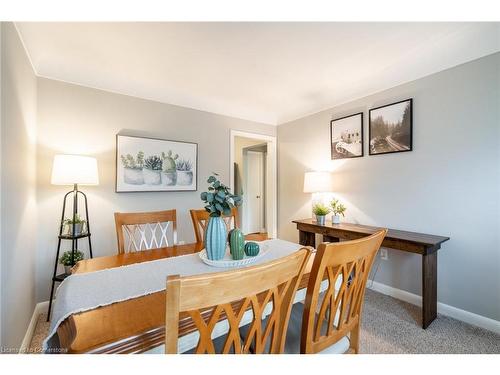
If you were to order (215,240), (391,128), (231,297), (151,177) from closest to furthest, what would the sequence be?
(231,297)
(215,240)
(391,128)
(151,177)

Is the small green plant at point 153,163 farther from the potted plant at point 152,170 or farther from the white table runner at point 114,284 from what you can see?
the white table runner at point 114,284

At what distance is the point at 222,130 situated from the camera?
3244mm

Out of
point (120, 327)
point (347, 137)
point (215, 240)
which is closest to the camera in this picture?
point (120, 327)

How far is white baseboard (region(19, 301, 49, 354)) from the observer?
1.53 metres

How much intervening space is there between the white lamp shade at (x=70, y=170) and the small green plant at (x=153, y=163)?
2.28ft

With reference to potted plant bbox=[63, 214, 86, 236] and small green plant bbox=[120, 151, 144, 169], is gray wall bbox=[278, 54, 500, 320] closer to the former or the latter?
small green plant bbox=[120, 151, 144, 169]

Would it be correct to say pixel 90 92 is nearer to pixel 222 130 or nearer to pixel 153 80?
pixel 153 80

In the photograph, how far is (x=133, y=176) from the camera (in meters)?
2.49

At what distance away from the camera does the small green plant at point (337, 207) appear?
2643mm

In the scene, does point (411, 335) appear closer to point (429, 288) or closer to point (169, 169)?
point (429, 288)

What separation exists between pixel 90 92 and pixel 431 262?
3.59 metres

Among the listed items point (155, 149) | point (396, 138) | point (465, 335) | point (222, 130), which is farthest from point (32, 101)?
point (465, 335)

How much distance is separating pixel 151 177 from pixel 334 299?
2330 millimetres

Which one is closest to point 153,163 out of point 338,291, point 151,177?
point 151,177
